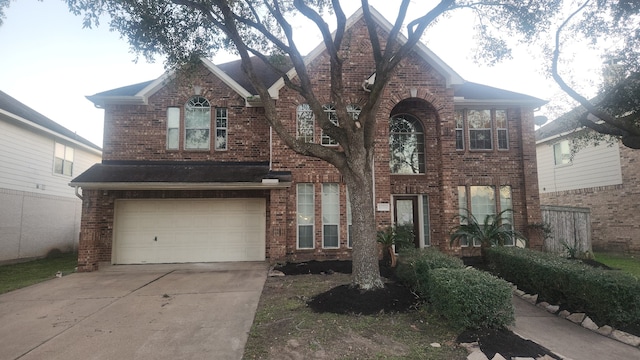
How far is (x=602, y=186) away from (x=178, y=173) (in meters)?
17.0

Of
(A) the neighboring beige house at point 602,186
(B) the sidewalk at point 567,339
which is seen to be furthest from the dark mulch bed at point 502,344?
(A) the neighboring beige house at point 602,186

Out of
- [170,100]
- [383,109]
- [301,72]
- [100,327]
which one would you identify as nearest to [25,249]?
→ [170,100]

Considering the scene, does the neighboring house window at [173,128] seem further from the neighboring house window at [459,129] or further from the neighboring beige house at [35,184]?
the neighboring house window at [459,129]

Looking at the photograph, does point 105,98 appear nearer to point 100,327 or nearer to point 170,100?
point 170,100

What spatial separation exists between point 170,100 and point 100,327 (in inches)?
346

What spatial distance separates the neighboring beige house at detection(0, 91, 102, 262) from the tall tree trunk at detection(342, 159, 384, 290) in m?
13.6

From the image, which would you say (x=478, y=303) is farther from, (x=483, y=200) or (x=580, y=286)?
(x=483, y=200)

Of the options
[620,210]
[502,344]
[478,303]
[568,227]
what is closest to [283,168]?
[478,303]

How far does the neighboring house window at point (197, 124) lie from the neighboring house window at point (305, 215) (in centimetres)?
393

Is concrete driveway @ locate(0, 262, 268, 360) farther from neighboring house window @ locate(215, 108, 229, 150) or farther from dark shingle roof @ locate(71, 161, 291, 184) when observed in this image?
neighboring house window @ locate(215, 108, 229, 150)

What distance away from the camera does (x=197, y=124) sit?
12.5 metres

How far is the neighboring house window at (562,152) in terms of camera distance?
16.6 metres

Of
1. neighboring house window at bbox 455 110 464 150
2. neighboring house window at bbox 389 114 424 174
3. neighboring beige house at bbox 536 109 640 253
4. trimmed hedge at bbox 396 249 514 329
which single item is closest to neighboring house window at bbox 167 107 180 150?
neighboring house window at bbox 389 114 424 174

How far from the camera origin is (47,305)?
22.8ft
